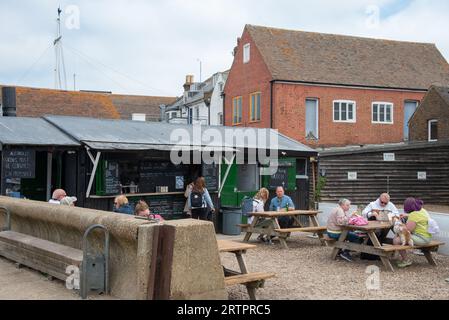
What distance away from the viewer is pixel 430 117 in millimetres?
29641

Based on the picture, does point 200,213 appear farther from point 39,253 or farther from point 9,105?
point 9,105

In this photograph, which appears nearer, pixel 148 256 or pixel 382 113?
pixel 148 256

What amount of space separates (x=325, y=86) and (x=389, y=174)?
25.9ft

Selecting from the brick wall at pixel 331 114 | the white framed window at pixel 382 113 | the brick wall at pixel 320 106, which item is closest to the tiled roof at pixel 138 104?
the brick wall at pixel 320 106

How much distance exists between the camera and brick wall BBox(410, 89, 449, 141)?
28.8 m

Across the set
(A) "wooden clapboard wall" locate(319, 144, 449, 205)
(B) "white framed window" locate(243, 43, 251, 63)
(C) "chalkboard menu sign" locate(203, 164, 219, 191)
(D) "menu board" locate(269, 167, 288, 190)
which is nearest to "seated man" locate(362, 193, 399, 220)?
(C) "chalkboard menu sign" locate(203, 164, 219, 191)

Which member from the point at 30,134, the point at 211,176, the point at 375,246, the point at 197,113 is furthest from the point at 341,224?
the point at 197,113

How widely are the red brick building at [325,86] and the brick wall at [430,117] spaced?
4.87 ft

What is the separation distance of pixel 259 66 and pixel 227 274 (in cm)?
2416

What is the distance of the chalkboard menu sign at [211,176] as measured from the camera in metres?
15.0

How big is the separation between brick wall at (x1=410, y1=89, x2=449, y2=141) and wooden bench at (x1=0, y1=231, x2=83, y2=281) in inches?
976

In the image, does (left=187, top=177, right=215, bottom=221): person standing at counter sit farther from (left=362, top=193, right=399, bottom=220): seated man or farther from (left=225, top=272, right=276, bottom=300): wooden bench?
(left=225, top=272, right=276, bottom=300): wooden bench
